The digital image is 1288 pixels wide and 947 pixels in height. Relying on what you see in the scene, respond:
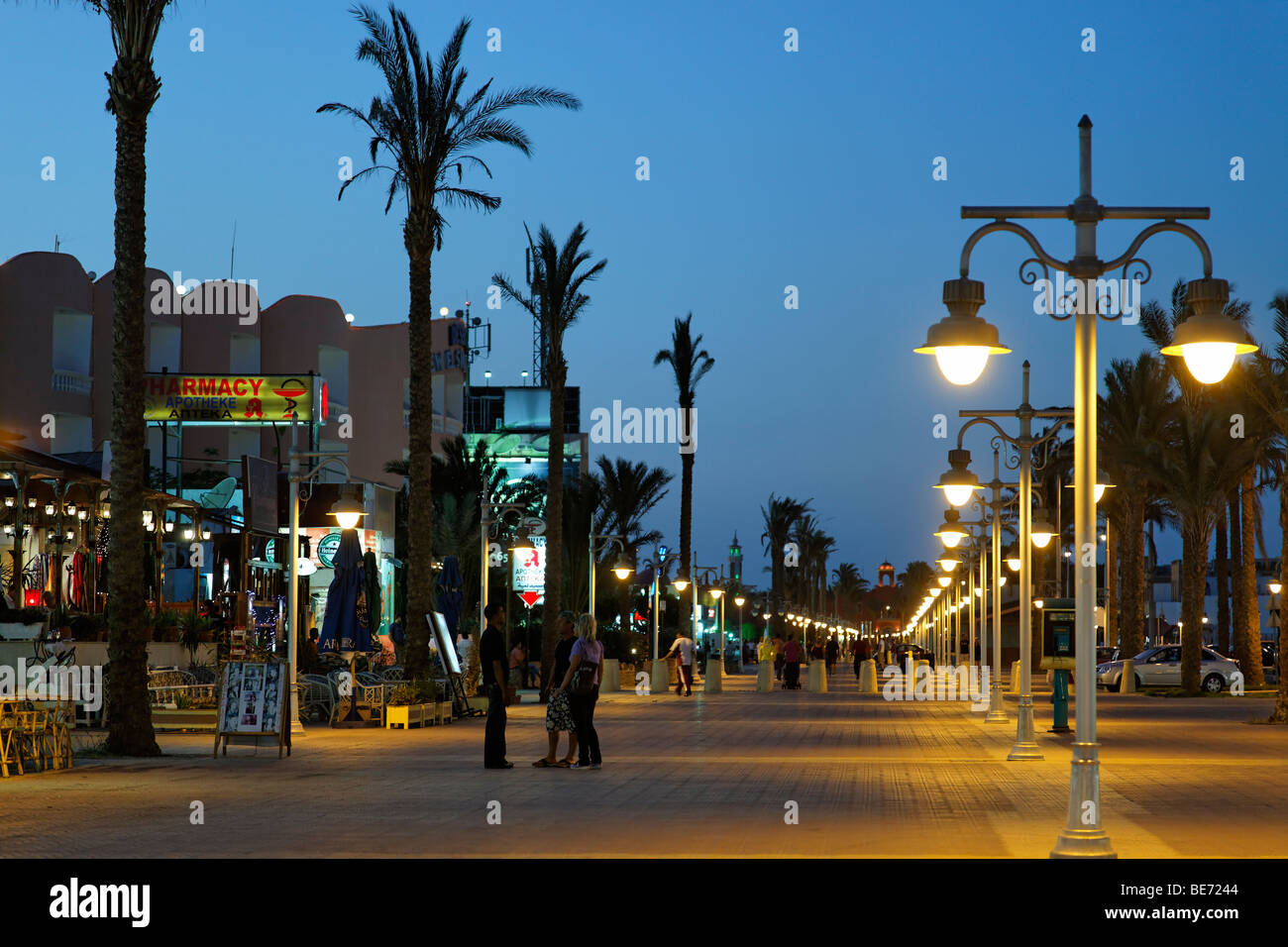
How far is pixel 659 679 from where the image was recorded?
159ft

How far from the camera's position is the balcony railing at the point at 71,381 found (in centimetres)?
5004

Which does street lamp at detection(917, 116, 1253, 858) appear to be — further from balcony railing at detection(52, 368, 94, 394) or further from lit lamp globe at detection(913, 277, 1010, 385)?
balcony railing at detection(52, 368, 94, 394)

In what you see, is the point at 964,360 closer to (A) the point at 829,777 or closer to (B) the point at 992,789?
(B) the point at 992,789

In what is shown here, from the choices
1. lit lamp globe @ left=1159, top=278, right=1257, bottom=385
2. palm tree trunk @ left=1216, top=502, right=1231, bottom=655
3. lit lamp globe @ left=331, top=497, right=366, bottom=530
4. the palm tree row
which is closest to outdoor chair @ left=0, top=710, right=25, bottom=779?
lit lamp globe @ left=331, top=497, right=366, bottom=530

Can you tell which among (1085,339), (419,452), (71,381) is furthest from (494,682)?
(71,381)

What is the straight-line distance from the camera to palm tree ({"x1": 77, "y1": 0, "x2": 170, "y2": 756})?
65.9 ft

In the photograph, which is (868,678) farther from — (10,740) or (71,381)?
(10,740)

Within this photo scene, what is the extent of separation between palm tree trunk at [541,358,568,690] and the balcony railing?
1897 centimetres

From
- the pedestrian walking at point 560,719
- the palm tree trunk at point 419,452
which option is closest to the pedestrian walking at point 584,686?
the pedestrian walking at point 560,719

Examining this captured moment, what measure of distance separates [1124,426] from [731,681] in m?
19.7

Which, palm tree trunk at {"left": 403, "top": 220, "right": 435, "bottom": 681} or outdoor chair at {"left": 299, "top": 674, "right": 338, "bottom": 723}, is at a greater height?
palm tree trunk at {"left": 403, "top": 220, "right": 435, "bottom": 681}

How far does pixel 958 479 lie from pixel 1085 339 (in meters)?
8.66

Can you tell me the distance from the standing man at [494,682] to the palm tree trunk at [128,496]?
4.90 meters
